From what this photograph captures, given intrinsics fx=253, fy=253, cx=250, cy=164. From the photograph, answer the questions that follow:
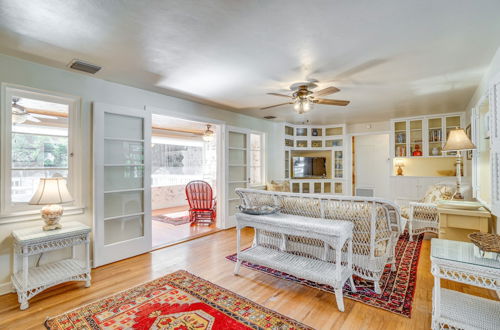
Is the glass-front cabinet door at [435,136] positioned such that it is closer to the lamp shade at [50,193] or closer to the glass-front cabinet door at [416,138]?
the glass-front cabinet door at [416,138]

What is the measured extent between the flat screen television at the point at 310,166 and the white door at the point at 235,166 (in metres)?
2.01

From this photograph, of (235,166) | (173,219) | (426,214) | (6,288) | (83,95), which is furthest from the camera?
(173,219)

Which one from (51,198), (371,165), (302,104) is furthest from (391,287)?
(371,165)

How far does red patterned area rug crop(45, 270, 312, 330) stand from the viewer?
2068 mm

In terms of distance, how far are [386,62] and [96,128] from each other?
3616 mm

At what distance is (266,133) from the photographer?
249 inches

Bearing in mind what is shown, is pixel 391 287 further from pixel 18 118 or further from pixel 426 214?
pixel 18 118

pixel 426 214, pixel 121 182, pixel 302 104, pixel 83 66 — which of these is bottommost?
pixel 426 214

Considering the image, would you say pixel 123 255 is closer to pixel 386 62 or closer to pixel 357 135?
pixel 386 62

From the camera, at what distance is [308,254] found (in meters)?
2.80

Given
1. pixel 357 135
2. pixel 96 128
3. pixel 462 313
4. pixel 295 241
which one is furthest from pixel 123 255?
pixel 357 135

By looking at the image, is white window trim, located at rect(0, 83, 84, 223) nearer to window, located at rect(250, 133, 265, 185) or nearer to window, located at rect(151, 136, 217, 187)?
window, located at rect(250, 133, 265, 185)

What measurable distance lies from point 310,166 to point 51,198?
6014 mm

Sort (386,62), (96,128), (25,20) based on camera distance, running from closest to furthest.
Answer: (25,20), (386,62), (96,128)
